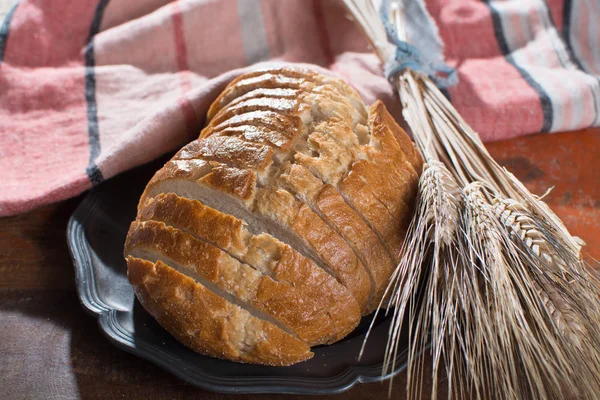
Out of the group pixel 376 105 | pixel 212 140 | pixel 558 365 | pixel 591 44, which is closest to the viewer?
pixel 558 365

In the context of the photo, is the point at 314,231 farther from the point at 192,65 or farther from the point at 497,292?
the point at 192,65

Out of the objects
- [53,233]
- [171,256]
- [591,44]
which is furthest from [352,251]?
[591,44]

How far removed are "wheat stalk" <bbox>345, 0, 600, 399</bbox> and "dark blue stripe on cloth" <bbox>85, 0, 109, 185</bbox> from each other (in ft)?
3.45

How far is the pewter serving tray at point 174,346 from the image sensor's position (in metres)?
1.50

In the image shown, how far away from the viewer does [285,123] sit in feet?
5.59

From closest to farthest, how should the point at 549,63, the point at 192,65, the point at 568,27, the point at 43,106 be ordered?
the point at 43,106 → the point at 192,65 → the point at 549,63 → the point at 568,27

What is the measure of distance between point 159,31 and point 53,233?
0.96 m

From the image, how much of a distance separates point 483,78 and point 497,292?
1.33 meters

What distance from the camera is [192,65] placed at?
2.54 meters

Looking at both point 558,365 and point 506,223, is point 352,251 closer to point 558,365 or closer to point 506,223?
point 506,223

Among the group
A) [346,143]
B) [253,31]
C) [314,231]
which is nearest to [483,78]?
[253,31]

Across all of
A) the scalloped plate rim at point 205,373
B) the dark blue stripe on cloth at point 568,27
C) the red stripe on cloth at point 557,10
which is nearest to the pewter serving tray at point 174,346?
the scalloped plate rim at point 205,373

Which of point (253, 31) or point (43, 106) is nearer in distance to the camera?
point (43, 106)

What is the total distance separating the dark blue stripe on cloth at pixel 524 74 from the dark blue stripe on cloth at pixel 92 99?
1.67 m
